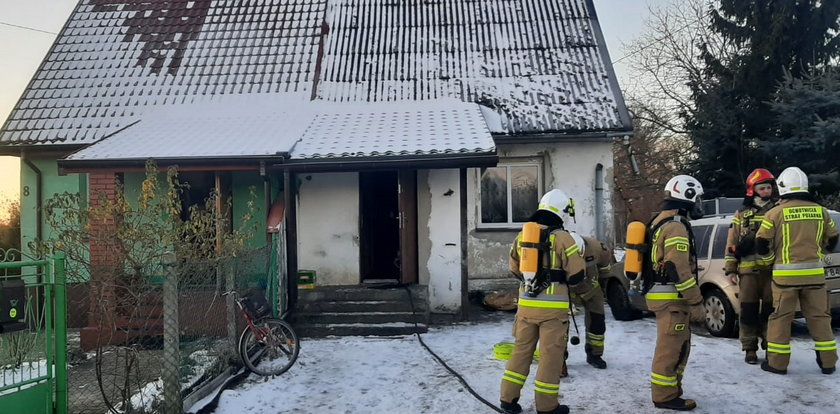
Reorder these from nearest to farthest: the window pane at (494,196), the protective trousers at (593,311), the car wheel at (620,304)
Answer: the protective trousers at (593,311), the car wheel at (620,304), the window pane at (494,196)

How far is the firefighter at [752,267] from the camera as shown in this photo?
20.8 feet

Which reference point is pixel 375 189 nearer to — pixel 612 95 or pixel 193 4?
pixel 612 95

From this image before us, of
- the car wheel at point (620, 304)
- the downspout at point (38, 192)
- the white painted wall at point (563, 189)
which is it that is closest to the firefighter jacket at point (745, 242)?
the car wheel at point (620, 304)

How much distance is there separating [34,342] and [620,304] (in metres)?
7.70

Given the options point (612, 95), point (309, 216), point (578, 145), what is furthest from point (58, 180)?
point (612, 95)

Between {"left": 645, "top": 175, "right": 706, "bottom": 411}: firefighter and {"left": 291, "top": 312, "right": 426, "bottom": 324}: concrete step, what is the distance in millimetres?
4053

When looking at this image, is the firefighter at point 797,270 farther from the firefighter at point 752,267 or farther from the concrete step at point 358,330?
the concrete step at point 358,330

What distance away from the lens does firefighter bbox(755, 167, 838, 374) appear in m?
5.78

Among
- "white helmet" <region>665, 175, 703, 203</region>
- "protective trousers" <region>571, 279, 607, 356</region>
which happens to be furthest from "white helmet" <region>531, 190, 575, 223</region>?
"protective trousers" <region>571, 279, 607, 356</region>

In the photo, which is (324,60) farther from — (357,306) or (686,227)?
(686,227)

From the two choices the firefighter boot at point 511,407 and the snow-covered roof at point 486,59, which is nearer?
the firefighter boot at point 511,407

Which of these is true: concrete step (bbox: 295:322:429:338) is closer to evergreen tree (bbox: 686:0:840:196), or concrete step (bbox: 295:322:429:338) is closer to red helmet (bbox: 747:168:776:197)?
red helmet (bbox: 747:168:776:197)

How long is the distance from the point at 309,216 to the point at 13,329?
5.80 metres

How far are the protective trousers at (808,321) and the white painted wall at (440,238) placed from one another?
14.9ft
